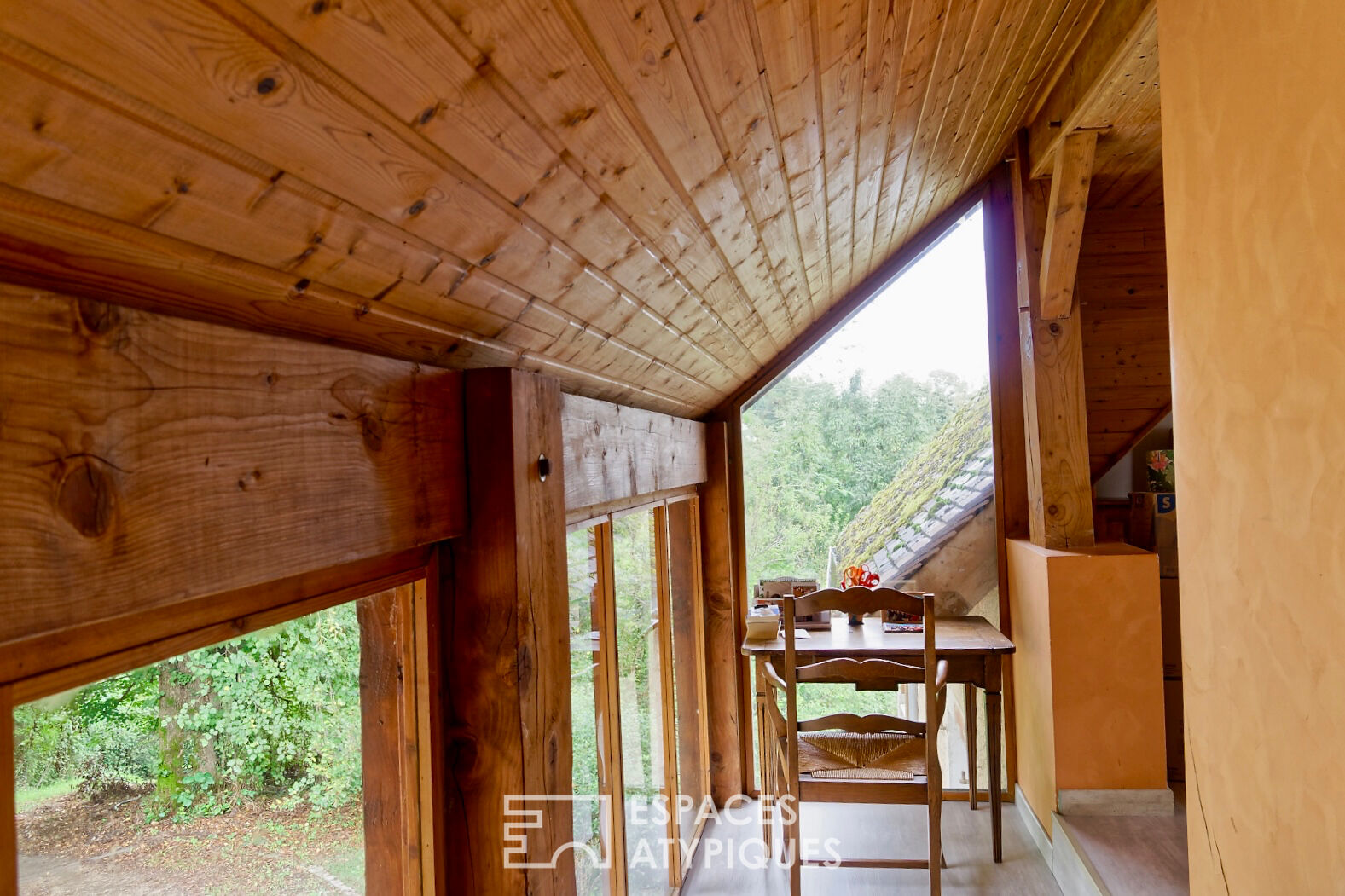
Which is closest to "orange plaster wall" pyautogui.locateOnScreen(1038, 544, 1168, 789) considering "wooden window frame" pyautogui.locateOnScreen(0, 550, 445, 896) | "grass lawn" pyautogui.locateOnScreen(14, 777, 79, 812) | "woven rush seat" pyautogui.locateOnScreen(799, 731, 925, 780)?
"woven rush seat" pyautogui.locateOnScreen(799, 731, 925, 780)

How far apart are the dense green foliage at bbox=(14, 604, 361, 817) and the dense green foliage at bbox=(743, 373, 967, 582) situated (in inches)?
132

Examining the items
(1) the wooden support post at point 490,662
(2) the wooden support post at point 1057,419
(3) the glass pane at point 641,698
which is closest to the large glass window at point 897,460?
(2) the wooden support post at point 1057,419

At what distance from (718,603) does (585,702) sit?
6.46ft

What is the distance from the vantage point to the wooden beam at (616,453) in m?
1.88

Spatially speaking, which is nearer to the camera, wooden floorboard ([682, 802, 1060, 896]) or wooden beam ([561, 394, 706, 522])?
wooden beam ([561, 394, 706, 522])

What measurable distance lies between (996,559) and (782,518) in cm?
103

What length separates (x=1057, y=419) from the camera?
11.5 feet

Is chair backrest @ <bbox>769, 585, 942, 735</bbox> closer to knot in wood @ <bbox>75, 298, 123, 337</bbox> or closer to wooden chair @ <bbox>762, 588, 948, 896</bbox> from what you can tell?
wooden chair @ <bbox>762, 588, 948, 896</bbox>

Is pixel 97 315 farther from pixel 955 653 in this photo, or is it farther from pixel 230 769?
pixel 955 653

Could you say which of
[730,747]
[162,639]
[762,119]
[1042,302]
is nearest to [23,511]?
[162,639]

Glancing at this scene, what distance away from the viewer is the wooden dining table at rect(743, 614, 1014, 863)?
351 centimetres

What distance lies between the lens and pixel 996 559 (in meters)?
4.17

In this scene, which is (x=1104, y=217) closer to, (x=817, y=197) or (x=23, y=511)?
(x=817, y=197)

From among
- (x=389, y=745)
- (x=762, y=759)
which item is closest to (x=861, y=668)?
(x=762, y=759)
